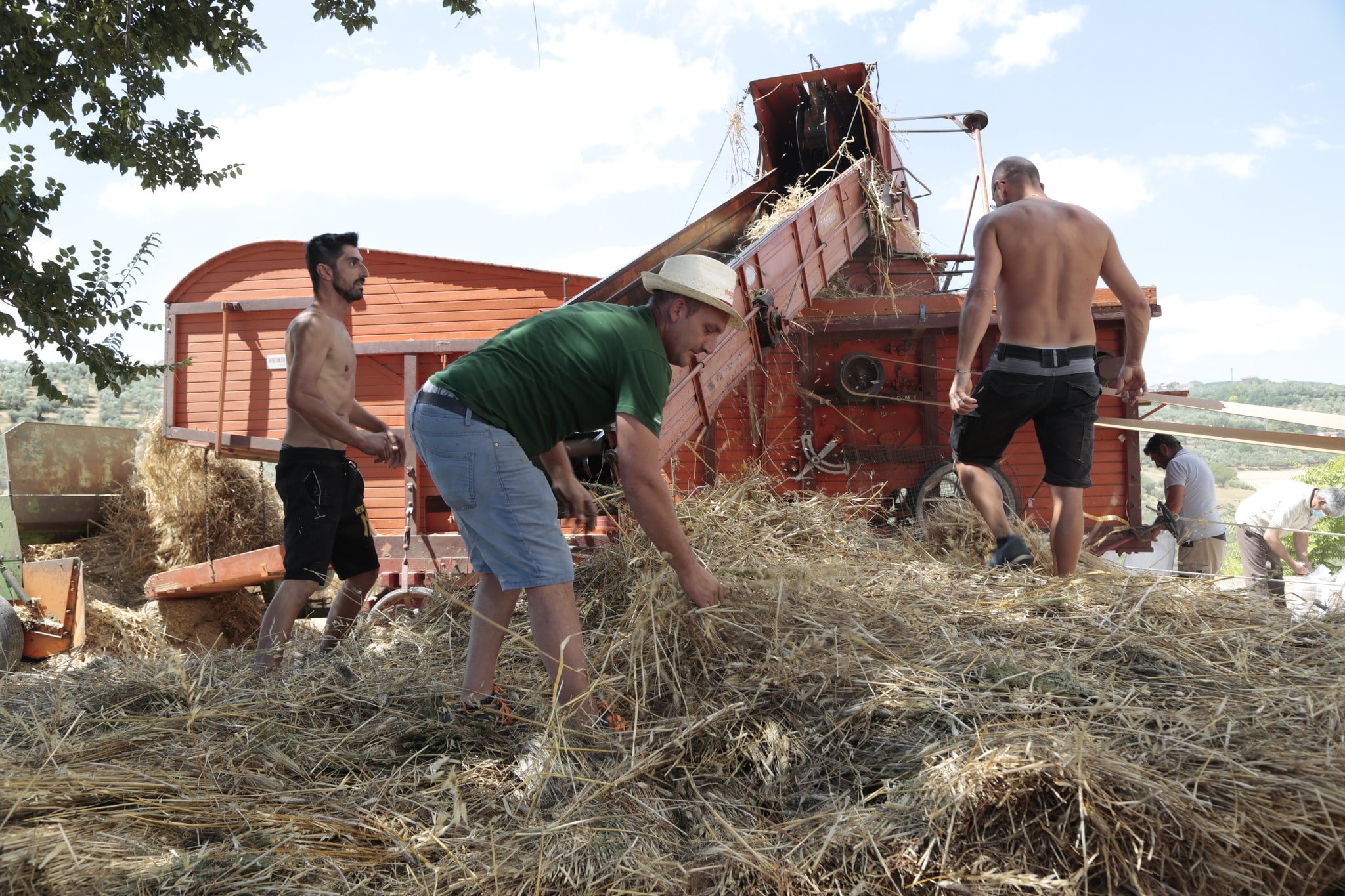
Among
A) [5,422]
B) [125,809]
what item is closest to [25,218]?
[125,809]

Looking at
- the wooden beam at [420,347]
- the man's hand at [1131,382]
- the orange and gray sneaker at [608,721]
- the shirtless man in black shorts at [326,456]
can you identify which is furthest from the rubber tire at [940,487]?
the orange and gray sneaker at [608,721]

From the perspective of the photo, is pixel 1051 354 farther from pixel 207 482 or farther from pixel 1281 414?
pixel 207 482

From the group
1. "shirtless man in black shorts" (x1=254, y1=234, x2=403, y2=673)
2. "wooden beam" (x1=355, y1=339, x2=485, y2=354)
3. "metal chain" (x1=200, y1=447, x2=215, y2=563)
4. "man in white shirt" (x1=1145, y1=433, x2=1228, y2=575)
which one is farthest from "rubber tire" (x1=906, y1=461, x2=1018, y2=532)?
"metal chain" (x1=200, y1=447, x2=215, y2=563)

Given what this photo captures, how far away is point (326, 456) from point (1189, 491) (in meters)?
6.22

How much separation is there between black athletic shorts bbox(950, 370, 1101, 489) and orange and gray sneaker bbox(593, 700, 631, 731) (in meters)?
2.35

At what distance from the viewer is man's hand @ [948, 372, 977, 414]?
382cm

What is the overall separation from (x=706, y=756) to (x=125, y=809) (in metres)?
1.39

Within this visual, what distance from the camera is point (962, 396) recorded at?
3834 millimetres

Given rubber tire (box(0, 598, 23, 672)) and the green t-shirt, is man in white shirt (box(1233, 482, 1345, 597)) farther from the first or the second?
rubber tire (box(0, 598, 23, 672))

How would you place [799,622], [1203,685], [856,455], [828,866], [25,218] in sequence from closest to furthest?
[828,866]
[1203,685]
[799,622]
[25,218]
[856,455]

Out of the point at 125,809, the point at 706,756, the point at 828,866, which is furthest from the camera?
the point at 706,756

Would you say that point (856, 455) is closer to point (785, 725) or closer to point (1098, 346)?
point (1098, 346)

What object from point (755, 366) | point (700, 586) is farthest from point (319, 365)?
point (755, 366)

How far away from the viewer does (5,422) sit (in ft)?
91.6
